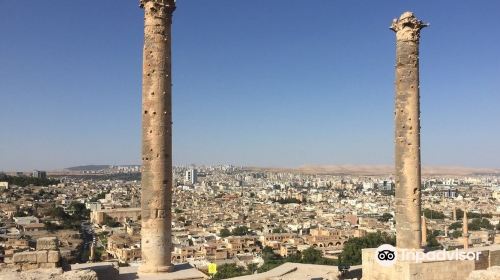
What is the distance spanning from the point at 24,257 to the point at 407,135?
24.7 feet

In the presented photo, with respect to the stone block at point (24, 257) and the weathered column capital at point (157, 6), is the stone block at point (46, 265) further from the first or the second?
the weathered column capital at point (157, 6)

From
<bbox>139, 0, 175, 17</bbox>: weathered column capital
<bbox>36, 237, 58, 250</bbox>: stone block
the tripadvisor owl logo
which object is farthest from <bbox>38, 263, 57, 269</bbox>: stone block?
the tripadvisor owl logo

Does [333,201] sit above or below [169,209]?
below

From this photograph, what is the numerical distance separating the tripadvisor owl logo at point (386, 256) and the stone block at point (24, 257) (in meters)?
6.58

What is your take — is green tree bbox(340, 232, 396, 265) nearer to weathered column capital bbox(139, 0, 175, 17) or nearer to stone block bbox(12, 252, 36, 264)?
weathered column capital bbox(139, 0, 175, 17)

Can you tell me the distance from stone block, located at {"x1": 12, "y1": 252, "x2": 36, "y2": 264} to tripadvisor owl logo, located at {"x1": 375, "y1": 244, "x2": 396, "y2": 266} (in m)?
6.58

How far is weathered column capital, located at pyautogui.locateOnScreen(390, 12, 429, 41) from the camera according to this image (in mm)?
10734

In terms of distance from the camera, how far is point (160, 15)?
9922mm

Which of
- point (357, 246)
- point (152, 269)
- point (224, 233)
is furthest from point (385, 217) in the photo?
point (152, 269)

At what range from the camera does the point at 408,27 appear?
10.8 m

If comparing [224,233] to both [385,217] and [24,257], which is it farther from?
[24,257]

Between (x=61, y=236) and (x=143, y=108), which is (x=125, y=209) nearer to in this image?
(x=61, y=236)

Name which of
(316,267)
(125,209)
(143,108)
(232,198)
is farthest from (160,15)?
(232,198)

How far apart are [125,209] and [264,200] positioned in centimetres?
4384
